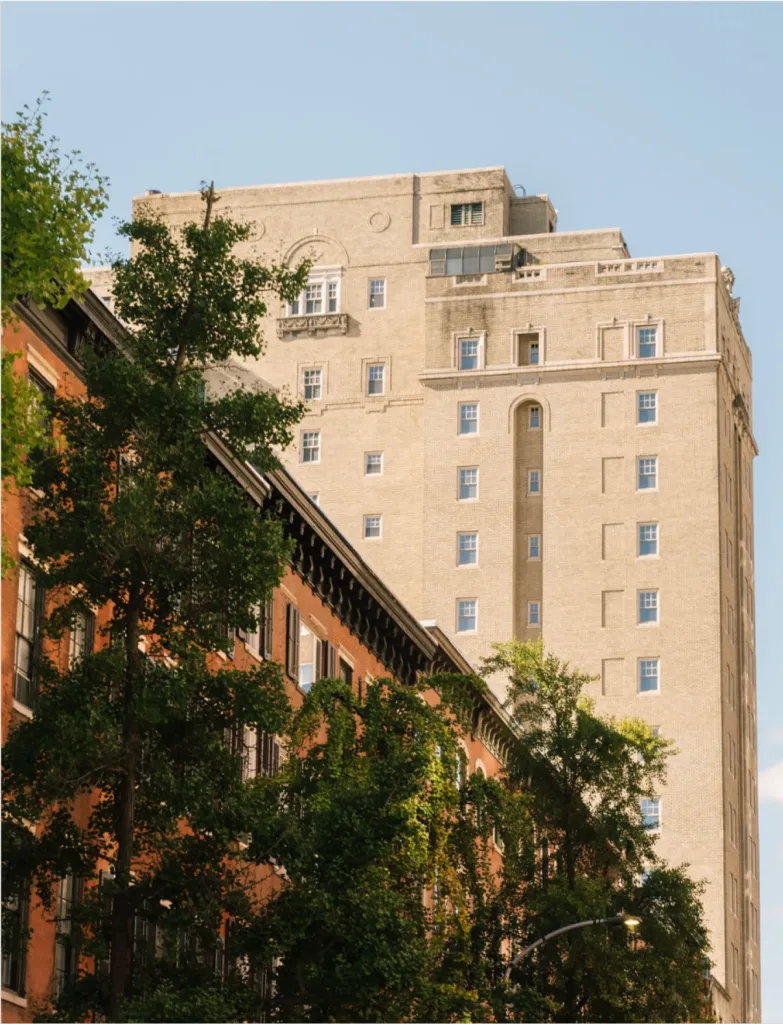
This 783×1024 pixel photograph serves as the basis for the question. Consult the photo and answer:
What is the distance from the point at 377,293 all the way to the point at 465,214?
810 cm

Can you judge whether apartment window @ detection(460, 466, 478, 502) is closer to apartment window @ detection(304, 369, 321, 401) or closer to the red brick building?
apartment window @ detection(304, 369, 321, 401)

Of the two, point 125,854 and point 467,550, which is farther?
point 467,550

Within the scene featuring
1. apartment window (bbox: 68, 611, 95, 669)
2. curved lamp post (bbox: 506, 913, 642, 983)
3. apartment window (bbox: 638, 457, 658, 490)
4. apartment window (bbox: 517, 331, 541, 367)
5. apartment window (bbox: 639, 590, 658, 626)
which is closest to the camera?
apartment window (bbox: 68, 611, 95, 669)

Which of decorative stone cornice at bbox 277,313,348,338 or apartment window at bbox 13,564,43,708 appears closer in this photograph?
apartment window at bbox 13,564,43,708

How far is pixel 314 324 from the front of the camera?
12481cm

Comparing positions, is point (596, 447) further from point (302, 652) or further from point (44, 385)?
point (44, 385)

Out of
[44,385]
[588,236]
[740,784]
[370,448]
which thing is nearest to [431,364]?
[370,448]

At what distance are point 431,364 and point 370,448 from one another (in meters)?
6.29

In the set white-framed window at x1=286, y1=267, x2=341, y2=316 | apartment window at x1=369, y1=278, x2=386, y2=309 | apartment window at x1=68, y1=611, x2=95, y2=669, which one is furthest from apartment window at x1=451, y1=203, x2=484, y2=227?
apartment window at x1=68, y1=611, x2=95, y2=669

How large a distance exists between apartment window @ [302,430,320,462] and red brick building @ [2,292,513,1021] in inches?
1952

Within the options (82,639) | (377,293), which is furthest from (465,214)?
(82,639)

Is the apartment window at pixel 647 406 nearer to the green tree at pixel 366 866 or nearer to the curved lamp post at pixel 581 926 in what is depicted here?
the curved lamp post at pixel 581 926

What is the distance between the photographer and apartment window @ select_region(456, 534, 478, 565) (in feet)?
385

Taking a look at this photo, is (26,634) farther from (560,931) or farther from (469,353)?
(469,353)
